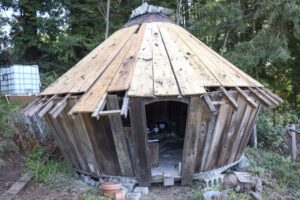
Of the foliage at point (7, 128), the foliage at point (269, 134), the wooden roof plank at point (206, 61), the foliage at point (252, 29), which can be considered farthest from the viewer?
the foliage at point (252, 29)

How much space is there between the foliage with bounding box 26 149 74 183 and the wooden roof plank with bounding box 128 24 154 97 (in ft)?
7.68

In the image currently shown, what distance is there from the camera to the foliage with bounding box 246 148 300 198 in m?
5.55

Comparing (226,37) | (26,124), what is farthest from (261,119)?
(26,124)

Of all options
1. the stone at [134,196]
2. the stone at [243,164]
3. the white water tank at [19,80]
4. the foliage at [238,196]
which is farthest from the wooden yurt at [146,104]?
the white water tank at [19,80]

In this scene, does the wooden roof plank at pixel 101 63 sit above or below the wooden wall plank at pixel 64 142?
above

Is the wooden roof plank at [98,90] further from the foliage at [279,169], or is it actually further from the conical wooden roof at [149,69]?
the foliage at [279,169]

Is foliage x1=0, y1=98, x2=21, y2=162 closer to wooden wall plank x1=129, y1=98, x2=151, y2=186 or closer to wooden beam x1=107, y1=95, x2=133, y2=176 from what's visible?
wooden beam x1=107, y1=95, x2=133, y2=176

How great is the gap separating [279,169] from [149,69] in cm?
301

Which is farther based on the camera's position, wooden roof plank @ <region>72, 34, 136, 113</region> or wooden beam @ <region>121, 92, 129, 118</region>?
wooden roof plank @ <region>72, 34, 136, 113</region>

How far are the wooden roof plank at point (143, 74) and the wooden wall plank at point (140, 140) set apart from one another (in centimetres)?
14

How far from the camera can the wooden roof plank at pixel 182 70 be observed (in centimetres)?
487

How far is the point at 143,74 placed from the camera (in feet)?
16.8

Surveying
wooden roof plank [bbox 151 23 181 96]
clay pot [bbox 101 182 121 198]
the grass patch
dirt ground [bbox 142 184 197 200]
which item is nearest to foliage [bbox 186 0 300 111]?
wooden roof plank [bbox 151 23 181 96]

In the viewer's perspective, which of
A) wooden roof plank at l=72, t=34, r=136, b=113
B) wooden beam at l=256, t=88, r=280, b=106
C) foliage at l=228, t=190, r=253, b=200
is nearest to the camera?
foliage at l=228, t=190, r=253, b=200
